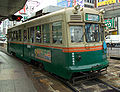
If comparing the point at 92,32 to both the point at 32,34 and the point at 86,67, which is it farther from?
the point at 32,34

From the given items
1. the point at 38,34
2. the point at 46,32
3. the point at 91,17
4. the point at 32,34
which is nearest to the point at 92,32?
the point at 91,17

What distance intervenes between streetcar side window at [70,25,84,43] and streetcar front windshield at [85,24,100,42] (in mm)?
276

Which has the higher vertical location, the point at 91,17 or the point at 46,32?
the point at 91,17

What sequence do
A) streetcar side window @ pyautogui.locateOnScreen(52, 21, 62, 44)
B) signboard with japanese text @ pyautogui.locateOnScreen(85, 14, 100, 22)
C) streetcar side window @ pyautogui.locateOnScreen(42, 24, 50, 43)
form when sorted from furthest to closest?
streetcar side window @ pyautogui.locateOnScreen(42, 24, 50, 43) → streetcar side window @ pyautogui.locateOnScreen(52, 21, 62, 44) → signboard with japanese text @ pyautogui.locateOnScreen(85, 14, 100, 22)

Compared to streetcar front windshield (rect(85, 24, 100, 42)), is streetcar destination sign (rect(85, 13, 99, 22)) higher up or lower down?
higher up

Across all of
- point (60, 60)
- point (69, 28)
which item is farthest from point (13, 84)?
point (69, 28)

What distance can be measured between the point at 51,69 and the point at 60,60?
0.92 m

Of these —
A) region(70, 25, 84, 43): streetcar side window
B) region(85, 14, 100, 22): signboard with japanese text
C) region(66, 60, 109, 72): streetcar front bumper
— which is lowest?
region(66, 60, 109, 72): streetcar front bumper

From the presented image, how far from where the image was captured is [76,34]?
5844 mm

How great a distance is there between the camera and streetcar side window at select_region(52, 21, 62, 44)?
6062mm

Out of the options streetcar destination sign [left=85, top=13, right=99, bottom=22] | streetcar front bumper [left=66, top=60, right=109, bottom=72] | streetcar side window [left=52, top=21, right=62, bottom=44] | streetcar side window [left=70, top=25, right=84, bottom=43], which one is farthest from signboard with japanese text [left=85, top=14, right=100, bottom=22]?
streetcar front bumper [left=66, top=60, right=109, bottom=72]

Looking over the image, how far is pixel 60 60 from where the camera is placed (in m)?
6.04

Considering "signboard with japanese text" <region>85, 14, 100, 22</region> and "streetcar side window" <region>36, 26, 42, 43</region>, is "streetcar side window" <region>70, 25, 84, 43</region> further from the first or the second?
"streetcar side window" <region>36, 26, 42, 43</region>

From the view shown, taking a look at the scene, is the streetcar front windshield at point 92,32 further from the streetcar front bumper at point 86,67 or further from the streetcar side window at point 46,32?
the streetcar side window at point 46,32
